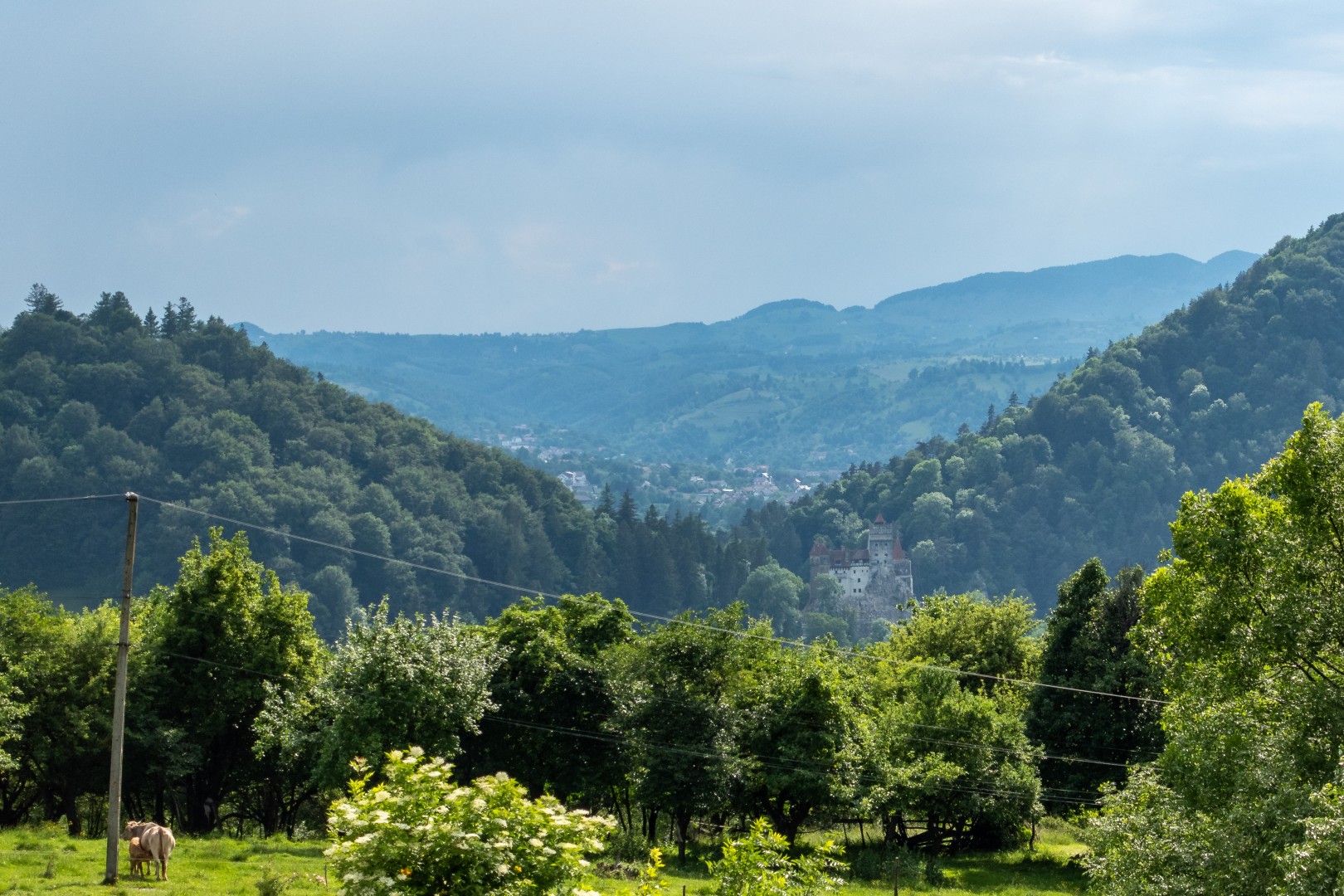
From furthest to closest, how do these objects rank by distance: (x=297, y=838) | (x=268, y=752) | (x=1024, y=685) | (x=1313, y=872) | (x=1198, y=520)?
(x=1024, y=685)
(x=268, y=752)
(x=297, y=838)
(x=1198, y=520)
(x=1313, y=872)

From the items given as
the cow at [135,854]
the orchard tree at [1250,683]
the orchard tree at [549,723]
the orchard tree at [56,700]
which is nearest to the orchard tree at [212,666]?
the orchard tree at [56,700]

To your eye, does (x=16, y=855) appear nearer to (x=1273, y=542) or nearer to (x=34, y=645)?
(x=34, y=645)

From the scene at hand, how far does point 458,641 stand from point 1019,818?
1914cm

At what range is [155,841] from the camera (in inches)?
1026

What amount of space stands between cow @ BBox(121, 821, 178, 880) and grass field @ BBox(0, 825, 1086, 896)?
1.00 ft

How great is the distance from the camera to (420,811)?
49.2 feet

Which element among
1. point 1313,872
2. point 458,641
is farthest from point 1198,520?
point 458,641

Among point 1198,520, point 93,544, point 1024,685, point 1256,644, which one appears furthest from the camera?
point 93,544

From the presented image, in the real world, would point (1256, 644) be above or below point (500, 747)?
above

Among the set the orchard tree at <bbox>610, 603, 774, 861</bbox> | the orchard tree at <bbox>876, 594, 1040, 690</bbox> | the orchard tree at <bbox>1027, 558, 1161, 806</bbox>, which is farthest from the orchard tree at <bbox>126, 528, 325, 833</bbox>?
the orchard tree at <bbox>876, 594, 1040, 690</bbox>

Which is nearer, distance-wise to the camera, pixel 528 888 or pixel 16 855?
pixel 528 888

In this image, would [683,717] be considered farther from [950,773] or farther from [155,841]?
[155,841]

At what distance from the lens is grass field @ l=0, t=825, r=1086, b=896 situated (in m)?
25.5

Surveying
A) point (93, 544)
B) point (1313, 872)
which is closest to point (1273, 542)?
point (1313, 872)
